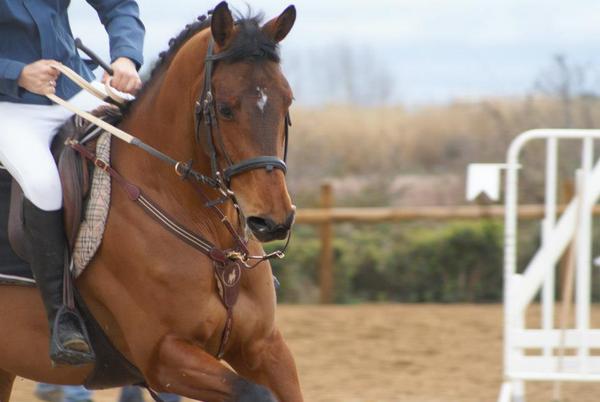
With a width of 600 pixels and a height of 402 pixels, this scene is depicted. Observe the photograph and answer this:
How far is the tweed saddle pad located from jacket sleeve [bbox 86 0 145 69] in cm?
50

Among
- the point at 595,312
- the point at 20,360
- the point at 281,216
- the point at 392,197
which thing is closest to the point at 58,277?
the point at 20,360

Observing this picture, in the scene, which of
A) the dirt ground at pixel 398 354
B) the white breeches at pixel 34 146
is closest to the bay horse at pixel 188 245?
the white breeches at pixel 34 146

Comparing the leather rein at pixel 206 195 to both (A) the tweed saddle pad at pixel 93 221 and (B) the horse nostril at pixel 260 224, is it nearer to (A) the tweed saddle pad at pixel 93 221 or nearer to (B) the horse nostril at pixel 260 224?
(A) the tweed saddle pad at pixel 93 221

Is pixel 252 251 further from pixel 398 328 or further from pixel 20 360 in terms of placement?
pixel 398 328

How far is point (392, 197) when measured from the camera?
14.5m

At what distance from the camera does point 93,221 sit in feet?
14.2

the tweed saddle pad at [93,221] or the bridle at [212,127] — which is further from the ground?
the bridle at [212,127]

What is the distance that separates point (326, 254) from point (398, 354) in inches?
106

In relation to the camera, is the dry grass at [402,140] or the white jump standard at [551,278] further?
the dry grass at [402,140]

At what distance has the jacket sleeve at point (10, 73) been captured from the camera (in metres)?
4.36

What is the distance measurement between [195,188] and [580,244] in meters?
2.28

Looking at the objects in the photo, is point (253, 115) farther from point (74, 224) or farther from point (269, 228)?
point (74, 224)

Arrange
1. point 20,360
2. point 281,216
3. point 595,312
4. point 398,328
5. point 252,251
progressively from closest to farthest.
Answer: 1. point 281,216
2. point 252,251
3. point 20,360
4. point 398,328
5. point 595,312

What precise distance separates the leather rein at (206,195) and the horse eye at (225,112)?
2.0 inches
